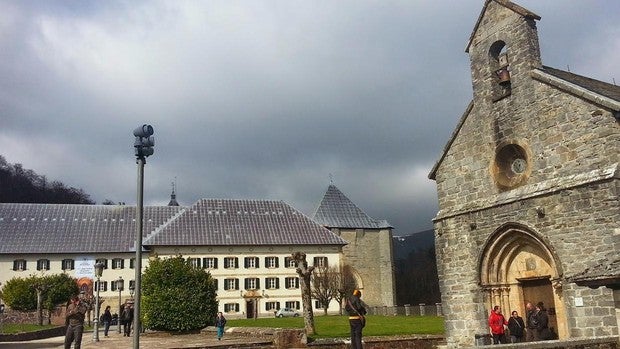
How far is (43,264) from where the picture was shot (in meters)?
57.3

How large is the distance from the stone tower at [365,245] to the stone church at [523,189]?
154ft

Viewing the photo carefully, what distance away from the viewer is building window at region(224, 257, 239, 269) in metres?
57.3

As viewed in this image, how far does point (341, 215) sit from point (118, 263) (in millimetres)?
26861

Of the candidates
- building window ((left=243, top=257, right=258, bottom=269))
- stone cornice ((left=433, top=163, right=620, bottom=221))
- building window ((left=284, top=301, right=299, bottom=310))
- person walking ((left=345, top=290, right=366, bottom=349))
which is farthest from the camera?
building window ((left=284, top=301, right=299, bottom=310))

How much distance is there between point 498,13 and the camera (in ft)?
58.0

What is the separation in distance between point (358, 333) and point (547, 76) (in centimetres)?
896

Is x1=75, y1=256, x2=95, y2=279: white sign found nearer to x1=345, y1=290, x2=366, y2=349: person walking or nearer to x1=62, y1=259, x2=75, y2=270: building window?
x1=62, y1=259, x2=75, y2=270: building window

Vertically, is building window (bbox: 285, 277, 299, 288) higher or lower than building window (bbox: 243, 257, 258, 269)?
lower

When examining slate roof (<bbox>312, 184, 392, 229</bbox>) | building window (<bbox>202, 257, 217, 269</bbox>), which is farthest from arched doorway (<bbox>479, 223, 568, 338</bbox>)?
slate roof (<bbox>312, 184, 392, 229</bbox>)

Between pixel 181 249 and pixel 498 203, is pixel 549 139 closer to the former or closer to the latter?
pixel 498 203

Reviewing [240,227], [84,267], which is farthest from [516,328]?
[84,267]

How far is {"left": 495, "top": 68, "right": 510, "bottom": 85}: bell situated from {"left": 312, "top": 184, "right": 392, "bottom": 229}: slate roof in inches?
2015

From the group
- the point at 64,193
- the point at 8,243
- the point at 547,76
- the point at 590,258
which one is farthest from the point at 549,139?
the point at 64,193

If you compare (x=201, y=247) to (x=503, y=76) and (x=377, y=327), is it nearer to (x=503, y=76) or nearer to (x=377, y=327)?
(x=377, y=327)
